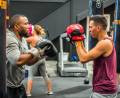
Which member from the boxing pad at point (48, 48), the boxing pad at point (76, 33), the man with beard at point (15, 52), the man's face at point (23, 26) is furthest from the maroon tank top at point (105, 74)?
the man's face at point (23, 26)

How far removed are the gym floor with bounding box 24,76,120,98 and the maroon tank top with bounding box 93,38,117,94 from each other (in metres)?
4.20

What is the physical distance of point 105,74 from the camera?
4746mm

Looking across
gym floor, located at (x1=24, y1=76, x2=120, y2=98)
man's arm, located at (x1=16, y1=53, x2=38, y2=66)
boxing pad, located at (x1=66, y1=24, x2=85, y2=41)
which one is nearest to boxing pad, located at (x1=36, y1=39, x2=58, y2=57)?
man's arm, located at (x1=16, y1=53, x2=38, y2=66)

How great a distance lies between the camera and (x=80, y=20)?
16.3 metres

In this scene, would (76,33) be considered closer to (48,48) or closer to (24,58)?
(48,48)

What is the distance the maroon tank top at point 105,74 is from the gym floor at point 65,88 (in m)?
4.20

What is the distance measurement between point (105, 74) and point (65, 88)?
17.5 ft

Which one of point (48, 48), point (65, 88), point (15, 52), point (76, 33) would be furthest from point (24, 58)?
point (65, 88)

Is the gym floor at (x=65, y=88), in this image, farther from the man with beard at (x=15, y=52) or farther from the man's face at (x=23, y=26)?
the man's face at (x=23, y=26)

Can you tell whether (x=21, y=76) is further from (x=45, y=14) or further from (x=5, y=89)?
(x=45, y=14)

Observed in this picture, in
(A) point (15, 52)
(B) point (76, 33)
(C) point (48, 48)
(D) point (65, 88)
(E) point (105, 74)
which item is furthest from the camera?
(D) point (65, 88)

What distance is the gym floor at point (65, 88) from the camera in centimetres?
908

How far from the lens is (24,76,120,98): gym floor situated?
908cm

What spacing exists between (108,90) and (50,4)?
11846 millimetres
